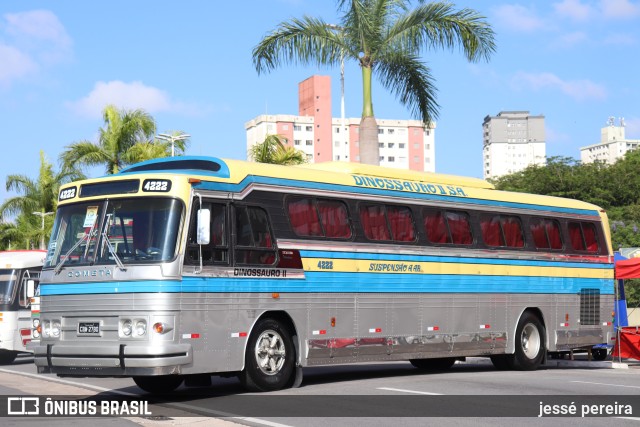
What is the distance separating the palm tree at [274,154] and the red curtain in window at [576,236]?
14.3m

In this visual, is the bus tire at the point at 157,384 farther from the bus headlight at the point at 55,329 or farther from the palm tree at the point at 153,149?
the palm tree at the point at 153,149

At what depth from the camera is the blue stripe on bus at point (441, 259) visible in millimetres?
16406

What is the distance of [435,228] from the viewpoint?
61.8 ft

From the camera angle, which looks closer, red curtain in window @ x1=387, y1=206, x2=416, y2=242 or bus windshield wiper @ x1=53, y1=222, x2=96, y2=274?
bus windshield wiper @ x1=53, y1=222, x2=96, y2=274

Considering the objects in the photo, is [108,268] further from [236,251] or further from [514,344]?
[514,344]

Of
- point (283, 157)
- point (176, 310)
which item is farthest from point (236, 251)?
point (283, 157)

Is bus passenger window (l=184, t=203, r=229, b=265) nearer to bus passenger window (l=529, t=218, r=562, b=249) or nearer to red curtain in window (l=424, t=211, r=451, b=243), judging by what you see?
red curtain in window (l=424, t=211, r=451, b=243)

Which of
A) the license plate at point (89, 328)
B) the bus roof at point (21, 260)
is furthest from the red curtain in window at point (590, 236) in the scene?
the bus roof at point (21, 260)

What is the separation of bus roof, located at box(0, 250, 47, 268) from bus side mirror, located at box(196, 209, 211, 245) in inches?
649

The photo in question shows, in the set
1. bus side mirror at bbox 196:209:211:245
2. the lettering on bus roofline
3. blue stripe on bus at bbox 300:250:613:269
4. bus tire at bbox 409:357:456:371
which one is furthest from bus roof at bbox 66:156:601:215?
bus tire at bbox 409:357:456:371

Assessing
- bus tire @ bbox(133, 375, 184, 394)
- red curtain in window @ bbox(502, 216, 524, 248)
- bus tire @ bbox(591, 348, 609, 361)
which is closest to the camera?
bus tire @ bbox(133, 375, 184, 394)

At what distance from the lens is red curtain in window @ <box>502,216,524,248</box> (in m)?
20.6

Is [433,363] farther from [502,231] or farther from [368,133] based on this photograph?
[368,133]

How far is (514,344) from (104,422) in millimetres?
10744
